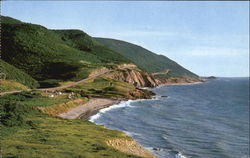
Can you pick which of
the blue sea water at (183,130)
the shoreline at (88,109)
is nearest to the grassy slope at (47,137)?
the blue sea water at (183,130)

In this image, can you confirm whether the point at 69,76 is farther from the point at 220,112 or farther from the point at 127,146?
the point at 127,146

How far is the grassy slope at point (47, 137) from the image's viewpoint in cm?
3669

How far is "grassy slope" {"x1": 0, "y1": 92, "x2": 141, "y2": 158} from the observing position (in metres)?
36.7

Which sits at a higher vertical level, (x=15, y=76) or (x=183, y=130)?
(x=15, y=76)

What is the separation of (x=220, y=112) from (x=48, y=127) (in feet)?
250

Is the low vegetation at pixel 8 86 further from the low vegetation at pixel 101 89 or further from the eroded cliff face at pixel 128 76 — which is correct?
the eroded cliff face at pixel 128 76

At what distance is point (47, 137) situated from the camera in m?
44.3

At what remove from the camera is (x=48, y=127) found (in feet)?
170

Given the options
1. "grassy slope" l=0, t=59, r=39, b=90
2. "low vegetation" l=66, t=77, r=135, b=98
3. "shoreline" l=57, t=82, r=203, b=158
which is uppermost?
"grassy slope" l=0, t=59, r=39, b=90

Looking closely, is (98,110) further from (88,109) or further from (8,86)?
(8,86)

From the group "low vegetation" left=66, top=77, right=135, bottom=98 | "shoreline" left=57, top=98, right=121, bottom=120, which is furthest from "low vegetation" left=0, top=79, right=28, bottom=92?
"shoreline" left=57, top=98, right=121, bottom=120

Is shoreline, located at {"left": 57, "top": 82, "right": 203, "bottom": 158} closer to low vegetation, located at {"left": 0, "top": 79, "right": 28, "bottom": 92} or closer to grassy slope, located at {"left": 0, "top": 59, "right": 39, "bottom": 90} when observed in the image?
low vegetation, located at {"left": 0, "top": 79, "right": 28, "bottom": 92}

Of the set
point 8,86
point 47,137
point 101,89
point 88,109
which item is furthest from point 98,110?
point 47,137

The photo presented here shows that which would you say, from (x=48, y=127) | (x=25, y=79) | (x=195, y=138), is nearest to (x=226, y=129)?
(x=195, y=138)
